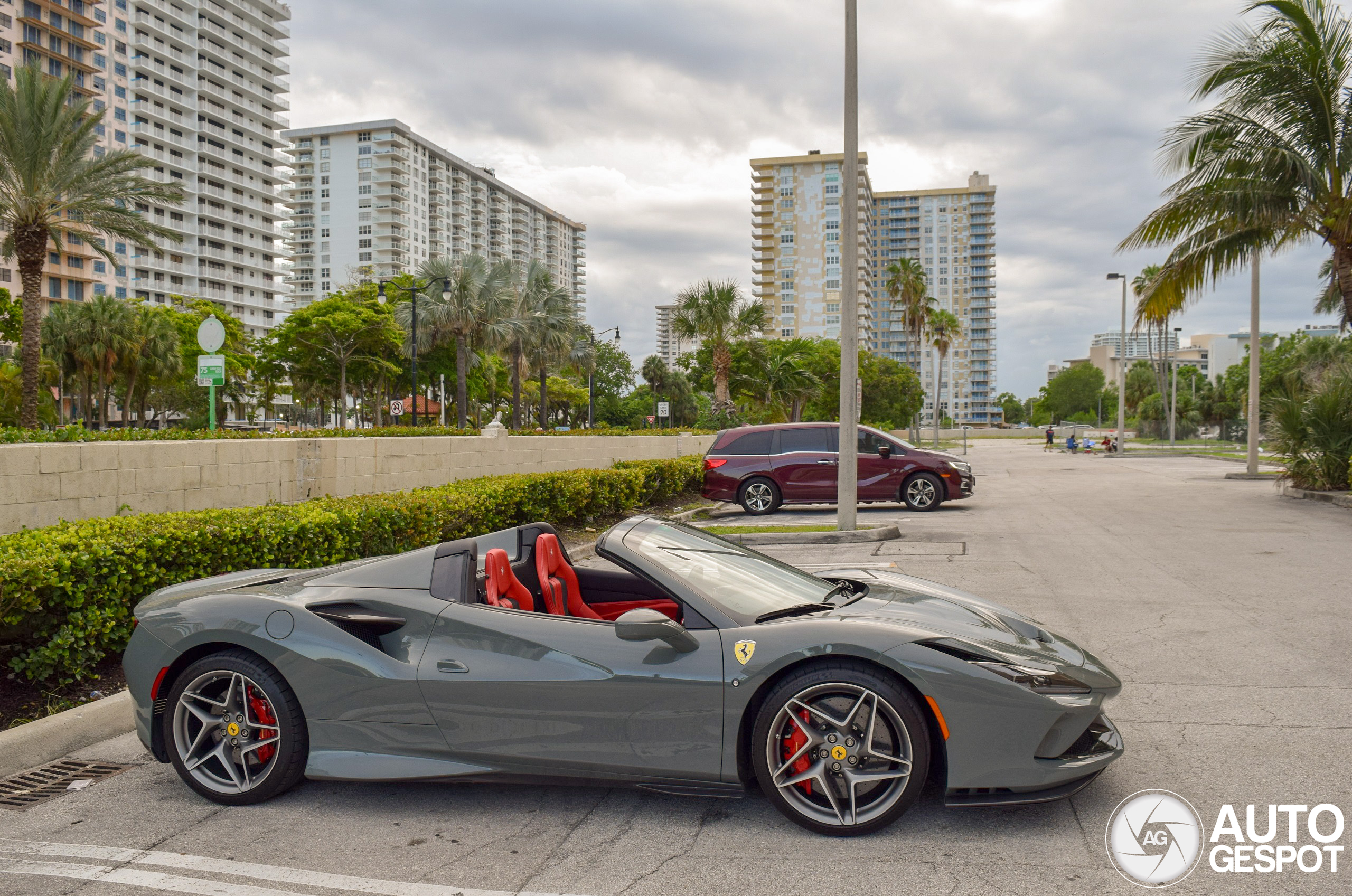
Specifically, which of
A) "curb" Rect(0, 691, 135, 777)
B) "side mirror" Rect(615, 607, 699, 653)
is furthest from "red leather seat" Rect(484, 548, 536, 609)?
"curb" Rect(0, 691, 135, 777)

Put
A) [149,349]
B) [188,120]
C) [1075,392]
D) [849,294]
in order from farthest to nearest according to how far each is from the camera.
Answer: [1075,392]
[188,120]
[149,349]
[849,294]

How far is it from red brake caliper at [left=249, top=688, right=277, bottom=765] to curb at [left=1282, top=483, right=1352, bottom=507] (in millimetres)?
17556

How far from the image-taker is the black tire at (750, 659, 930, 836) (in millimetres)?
3279

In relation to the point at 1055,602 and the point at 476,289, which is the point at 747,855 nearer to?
the point at 1055,602

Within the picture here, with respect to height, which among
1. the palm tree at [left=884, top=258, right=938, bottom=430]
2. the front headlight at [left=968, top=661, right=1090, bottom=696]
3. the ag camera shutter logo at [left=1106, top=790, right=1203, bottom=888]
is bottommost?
the ag camera shutter logo at [left=1106, top=790, right=1203, bottom=888]

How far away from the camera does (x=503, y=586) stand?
394cm

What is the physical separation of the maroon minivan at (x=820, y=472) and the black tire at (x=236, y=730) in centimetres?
1320

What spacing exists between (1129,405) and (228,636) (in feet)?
400

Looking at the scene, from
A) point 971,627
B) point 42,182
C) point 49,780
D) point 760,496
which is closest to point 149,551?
point 49,780

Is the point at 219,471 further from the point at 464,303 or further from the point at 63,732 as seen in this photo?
the point at 464,303

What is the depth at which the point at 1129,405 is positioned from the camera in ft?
363

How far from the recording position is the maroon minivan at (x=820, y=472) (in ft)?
54.3

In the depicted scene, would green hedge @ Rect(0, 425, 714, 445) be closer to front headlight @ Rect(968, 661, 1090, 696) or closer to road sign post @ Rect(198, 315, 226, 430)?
road sign post @ Rect(198, 315, 226, 430)

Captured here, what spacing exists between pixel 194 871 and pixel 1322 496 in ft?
63.1
